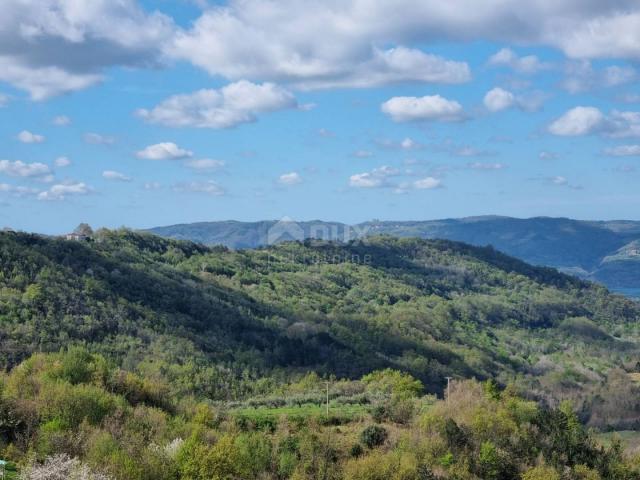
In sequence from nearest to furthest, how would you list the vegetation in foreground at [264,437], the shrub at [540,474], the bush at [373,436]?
the vegetation in foreground at [264,437] < the shrub at [540,474] < the bush at [373,436]

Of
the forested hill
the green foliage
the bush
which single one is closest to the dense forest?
the bush

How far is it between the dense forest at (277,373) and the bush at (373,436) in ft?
0.28

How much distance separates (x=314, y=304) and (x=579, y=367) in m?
45.8

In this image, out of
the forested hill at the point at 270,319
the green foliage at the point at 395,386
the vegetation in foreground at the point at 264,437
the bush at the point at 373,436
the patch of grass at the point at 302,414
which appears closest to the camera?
the vegetation in foreground at the point at 264,437

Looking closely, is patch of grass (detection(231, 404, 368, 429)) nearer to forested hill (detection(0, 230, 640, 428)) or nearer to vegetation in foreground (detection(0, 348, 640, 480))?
vegetation in foreground (detection(0, 348, 640, 480))

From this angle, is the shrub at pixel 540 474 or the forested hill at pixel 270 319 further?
the forested hill at pixel 270 319

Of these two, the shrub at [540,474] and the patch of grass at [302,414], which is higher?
the patch of grass at [302,414]

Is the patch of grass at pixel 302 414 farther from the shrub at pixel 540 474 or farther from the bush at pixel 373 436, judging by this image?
the shrub at pixel 540 474

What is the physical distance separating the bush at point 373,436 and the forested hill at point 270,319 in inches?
730

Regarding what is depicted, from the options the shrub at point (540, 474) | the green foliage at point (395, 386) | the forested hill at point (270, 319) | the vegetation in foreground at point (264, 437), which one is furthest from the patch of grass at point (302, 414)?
the forested hill at point (270, 319)

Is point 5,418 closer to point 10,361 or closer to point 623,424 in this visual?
point 10,361

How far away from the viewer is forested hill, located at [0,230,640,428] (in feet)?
211

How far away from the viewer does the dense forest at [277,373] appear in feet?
91.0

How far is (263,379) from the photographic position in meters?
63.5
